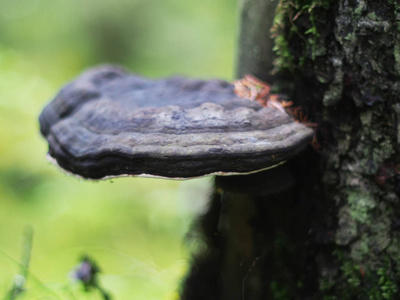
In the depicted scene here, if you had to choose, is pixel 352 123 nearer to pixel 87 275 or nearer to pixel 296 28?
pixel 296 28

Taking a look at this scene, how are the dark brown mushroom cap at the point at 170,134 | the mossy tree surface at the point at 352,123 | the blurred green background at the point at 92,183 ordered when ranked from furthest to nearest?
the blurred green background at the point at 92,183
the mossy tree surface at the point at 352,123
the dark brown mushroom cap at the point at 170,134

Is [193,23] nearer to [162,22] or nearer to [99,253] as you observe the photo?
[162,22]

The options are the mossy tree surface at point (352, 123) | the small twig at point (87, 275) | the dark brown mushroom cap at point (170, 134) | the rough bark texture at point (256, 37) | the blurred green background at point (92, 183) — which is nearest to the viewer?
the dark brown mushroom cap at point (170, 134)

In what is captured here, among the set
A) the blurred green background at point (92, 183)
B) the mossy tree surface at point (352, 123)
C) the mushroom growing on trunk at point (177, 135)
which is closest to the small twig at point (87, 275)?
the blurred green background at point (92, 183)

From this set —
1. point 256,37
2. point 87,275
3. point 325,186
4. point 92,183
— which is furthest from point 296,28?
point 92,183

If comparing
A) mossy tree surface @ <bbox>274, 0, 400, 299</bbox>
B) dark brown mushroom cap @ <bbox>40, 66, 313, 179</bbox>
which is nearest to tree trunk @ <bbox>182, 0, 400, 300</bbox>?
mossy tree surface @ <bbox>274, 0, 400, 299</bbox>

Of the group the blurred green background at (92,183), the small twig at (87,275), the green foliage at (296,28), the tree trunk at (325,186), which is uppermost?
the green foliage at (296,28)

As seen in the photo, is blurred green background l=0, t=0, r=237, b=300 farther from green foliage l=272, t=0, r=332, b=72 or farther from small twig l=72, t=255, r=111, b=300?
green foliage l=272, t=0, r=332, b=72

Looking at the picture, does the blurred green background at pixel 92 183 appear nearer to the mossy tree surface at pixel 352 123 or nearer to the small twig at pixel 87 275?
the small twig at pixel 87 275
